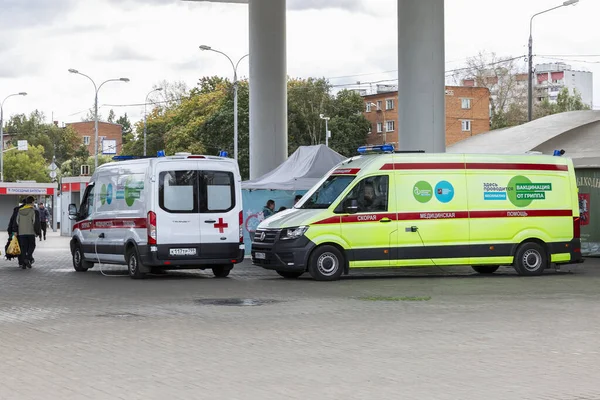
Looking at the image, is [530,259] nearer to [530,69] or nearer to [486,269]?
[486,269]

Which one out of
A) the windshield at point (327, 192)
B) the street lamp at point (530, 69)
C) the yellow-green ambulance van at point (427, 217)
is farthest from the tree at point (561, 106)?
the windshield at point (327, 192)

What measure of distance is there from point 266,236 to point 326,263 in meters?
1.35

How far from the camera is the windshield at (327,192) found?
69.0ft

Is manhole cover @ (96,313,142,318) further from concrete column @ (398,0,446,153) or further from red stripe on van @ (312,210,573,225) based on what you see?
concrete column @ (398,0,446,153)

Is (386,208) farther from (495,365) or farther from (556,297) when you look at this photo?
(495,365)

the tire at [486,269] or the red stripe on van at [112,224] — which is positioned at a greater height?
the red stripe on van at [112,224]

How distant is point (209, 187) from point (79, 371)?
12275mm

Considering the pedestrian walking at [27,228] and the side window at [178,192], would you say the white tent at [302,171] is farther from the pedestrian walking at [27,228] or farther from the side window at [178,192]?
the side window at [178,192]

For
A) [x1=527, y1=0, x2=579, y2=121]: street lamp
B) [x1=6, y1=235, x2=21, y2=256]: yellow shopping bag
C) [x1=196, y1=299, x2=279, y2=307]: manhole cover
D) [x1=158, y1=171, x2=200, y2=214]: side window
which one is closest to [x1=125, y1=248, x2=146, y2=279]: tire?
[x1=158, y1=171, x2=200, y2=214]: side window

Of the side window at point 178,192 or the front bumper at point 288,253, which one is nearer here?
the front bumper at point 288,253

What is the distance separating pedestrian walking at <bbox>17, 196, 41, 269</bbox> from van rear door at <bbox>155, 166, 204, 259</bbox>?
6268 mm

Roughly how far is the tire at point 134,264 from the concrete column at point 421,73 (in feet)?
27.9

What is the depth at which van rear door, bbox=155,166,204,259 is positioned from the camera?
2108cm

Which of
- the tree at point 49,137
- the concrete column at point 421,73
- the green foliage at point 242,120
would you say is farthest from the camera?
the tree at point 49,137
